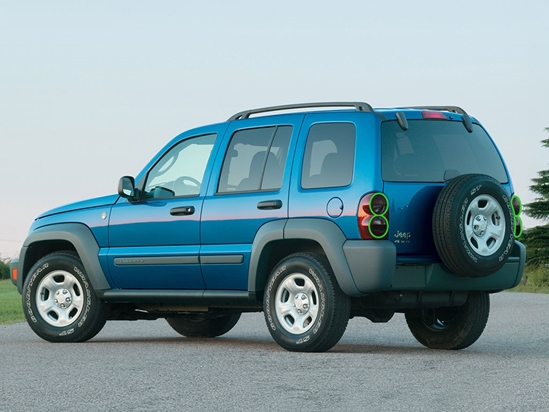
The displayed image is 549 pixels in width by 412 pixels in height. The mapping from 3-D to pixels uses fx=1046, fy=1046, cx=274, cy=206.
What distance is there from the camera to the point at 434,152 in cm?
901

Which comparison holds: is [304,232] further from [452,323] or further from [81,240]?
[81,240]

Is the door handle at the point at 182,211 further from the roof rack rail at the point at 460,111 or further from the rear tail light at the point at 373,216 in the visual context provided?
the roof rack rail at the point at 460,111

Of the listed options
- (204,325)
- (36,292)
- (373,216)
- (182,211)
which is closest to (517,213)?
(373,216)

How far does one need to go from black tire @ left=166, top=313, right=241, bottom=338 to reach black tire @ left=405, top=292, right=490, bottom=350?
2.28m

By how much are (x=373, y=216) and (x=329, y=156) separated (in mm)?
790

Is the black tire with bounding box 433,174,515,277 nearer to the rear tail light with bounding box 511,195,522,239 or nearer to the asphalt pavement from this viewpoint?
the rear tail light with bounding box 511,195,522,239

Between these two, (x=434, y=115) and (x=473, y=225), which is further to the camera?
(x=434, y=115)

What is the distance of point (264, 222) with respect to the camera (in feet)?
29.9

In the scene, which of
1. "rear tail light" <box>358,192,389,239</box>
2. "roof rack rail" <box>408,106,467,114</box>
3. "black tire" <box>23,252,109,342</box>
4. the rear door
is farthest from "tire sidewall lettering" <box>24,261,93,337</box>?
"roof rack rail" <box>408,106,467,114</box>

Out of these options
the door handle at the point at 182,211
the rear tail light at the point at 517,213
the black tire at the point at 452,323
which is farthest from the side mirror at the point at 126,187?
the rear tail light at the point at 517,213

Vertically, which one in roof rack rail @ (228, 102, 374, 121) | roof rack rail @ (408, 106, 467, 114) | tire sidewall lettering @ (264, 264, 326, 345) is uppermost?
roof rack rail @ (408, 106, 467, 114)

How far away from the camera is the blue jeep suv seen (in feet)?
28.1

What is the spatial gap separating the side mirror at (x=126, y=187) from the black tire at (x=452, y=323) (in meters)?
2.92

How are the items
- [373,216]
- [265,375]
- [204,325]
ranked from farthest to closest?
[204,325]
[373,216]
[265,375]
